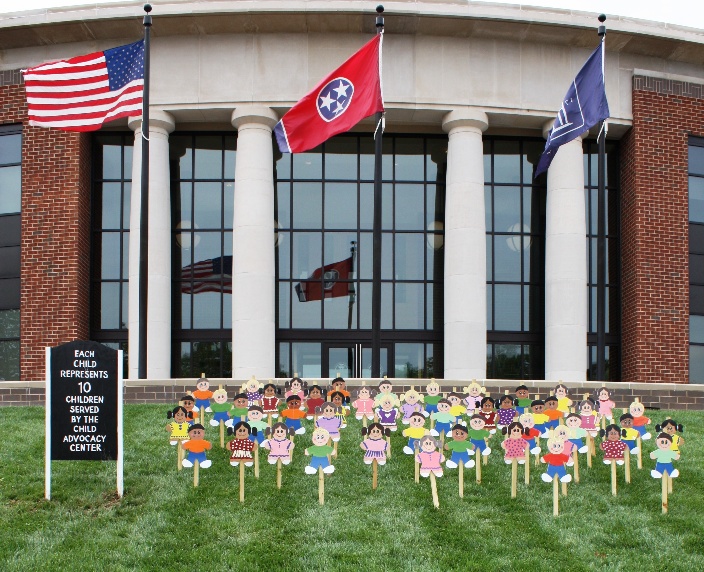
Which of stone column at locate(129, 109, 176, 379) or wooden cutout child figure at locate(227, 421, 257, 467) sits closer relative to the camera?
wooden cutout child figure at locate(227, 421, 257, 467)

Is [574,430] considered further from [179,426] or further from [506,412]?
Answer: [179,426]

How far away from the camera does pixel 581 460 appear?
1413 cm

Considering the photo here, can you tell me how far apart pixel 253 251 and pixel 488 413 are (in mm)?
13800

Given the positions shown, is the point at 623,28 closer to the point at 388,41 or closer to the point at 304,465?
the point at 388,41

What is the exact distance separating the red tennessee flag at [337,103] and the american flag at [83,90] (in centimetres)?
366

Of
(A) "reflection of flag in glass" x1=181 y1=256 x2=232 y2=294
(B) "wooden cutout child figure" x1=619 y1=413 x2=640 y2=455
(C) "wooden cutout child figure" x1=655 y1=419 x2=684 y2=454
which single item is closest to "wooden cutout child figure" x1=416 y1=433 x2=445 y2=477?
(B) "wooden cutout child figure" x1=619 y1=413 x2=640 y2=455

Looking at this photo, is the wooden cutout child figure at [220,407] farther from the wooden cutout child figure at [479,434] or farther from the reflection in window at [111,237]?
the reflection in window at [111,237]

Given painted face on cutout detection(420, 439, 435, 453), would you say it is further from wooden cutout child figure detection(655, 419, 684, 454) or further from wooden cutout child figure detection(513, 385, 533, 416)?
wooden cutout child figure detection(655, 419, 684, 454)

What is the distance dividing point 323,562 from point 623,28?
2127 cm

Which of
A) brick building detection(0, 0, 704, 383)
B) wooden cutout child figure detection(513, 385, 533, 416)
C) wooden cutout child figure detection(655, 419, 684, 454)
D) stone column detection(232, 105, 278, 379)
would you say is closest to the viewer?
wooden cutout child figure detection(655, 419, 684, 454)

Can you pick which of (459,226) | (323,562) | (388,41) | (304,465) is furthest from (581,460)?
(388,41)

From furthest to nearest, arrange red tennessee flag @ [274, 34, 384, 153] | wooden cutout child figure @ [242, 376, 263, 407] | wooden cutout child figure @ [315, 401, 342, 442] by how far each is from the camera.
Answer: red tennessee flag @ [274, 34, 384, 153]
wooden cutout child figure @ [242, 376, 263, 407]
wooden cutout child figure @ [315, 401, 342, 442]

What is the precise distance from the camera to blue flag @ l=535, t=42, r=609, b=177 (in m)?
20.7

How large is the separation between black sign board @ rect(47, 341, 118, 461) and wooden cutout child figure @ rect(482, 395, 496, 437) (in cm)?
517
